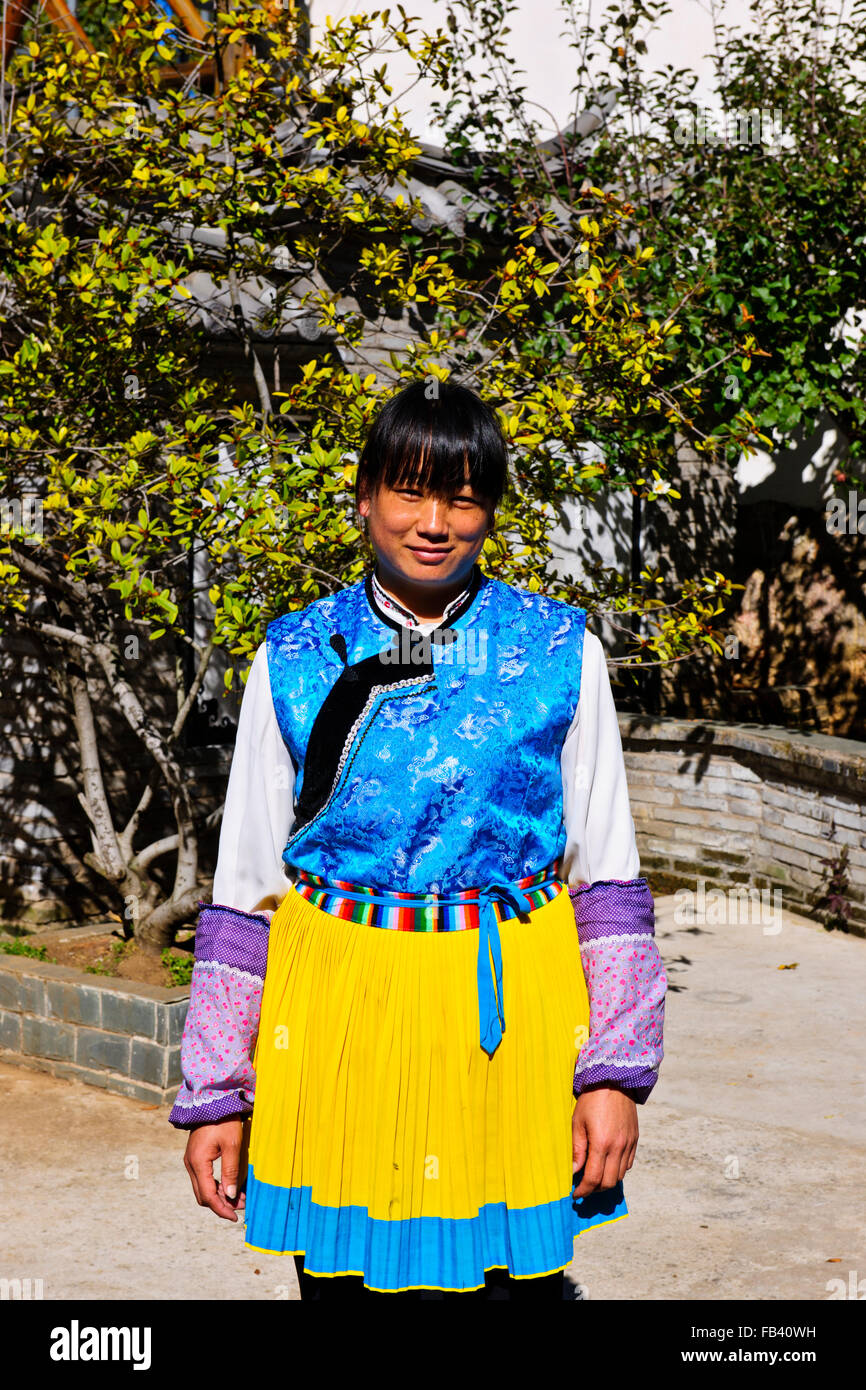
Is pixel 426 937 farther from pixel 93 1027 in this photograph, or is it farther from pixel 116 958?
pixel 116 958

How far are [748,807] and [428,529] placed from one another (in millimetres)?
6821

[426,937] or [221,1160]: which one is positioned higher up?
[426,937]

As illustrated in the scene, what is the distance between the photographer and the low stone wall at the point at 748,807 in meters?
8.11

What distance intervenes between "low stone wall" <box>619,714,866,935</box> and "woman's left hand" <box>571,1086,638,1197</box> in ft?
19.2

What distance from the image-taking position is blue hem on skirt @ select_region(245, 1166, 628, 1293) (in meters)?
2.28

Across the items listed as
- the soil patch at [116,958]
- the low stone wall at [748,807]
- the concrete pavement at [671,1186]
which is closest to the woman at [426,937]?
the concrete pavement at [671,1186]

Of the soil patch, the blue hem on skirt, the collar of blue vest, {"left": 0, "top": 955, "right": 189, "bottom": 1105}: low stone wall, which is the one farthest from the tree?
the blue hem on skirt

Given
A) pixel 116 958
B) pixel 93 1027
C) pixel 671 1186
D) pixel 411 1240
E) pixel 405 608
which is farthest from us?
pixel 116 958

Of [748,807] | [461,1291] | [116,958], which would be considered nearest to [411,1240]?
[461,1291]

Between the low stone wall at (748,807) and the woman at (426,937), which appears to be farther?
the low stone wall at (748,807)

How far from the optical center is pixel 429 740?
232cm

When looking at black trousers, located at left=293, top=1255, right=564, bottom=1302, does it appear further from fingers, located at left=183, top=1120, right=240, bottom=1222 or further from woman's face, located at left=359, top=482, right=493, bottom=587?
woman's face, located at left=359, top=482, right=493, bottom=587

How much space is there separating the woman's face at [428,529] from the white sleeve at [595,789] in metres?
0.27

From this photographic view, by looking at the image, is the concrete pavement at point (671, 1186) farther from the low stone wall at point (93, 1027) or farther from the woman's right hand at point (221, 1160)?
the woman's right hand at point (221, 1160)
